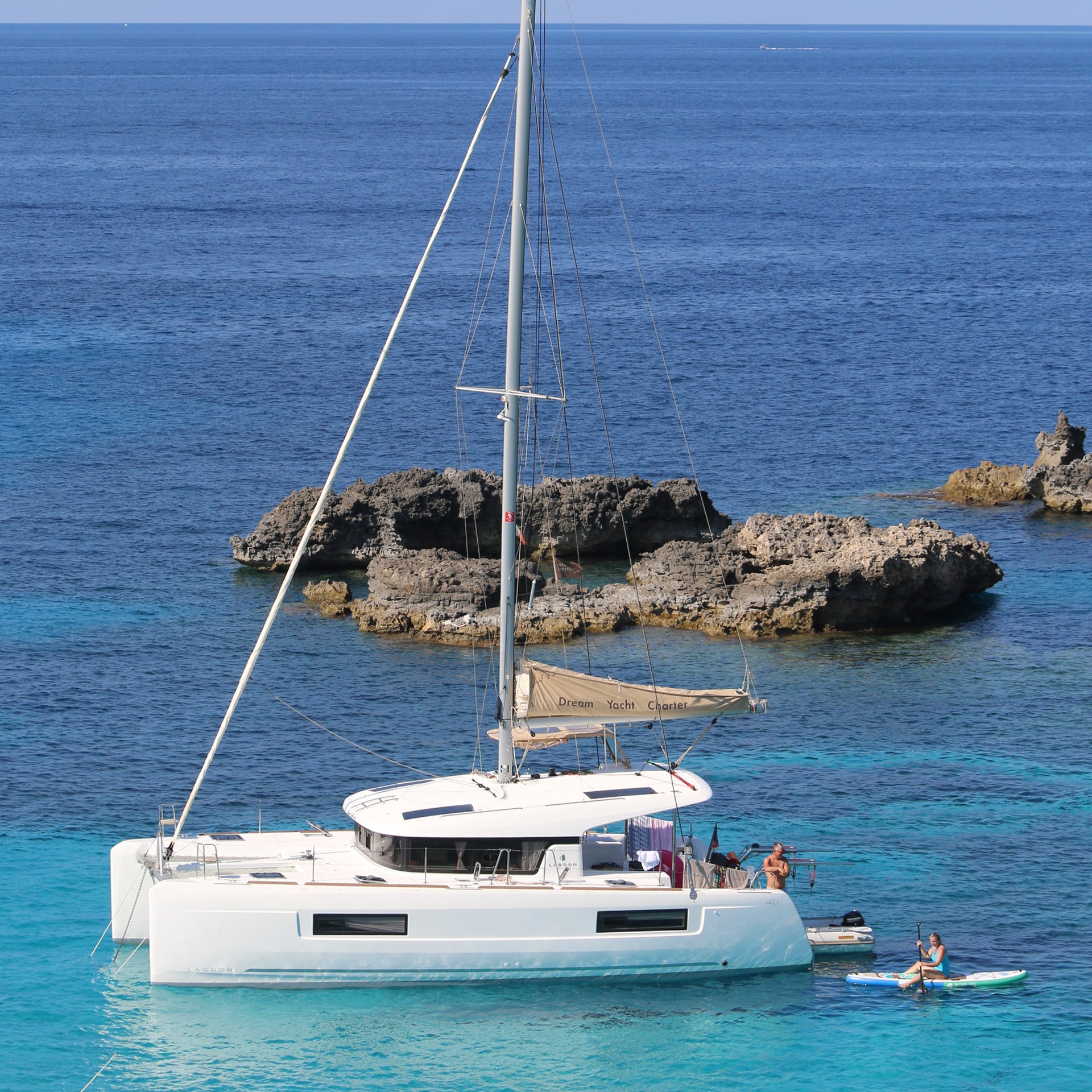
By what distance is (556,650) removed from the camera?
47.0m

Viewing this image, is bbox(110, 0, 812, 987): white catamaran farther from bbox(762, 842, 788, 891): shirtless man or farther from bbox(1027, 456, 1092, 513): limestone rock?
bbox(1027, 456, 1092, 513): limestone rock

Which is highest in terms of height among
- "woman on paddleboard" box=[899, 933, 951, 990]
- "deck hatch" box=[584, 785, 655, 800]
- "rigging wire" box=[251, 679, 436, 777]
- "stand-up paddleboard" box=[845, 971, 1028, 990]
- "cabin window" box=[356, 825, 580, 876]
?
"deck hatch" box=[584, 785, 655, 800]

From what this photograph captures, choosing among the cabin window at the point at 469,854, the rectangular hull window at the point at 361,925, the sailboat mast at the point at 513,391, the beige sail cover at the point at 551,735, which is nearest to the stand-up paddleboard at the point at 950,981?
the cabin window at the point at 469,854

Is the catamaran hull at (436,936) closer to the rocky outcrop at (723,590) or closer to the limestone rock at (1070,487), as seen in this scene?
the rocky outcrop at (723,590)

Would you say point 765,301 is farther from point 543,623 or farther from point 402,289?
point 543,623

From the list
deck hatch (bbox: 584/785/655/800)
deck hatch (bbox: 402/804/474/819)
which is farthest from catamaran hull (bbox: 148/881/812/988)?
deck hatch (bbox: 584/785/655/800)

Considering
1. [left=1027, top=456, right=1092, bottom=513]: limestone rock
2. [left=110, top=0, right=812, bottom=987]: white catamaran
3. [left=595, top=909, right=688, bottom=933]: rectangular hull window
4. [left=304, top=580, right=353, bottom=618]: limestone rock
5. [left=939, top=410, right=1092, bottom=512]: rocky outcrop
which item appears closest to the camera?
[left=110, top=0, right=812, bottom=987]: white catamaran

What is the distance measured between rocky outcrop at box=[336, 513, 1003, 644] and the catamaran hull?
19.6m

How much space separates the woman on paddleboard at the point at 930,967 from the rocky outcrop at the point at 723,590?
65.0 ft

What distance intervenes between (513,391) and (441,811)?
752cm

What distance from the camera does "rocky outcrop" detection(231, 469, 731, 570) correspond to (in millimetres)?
54875

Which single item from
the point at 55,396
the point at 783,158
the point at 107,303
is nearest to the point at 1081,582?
the point at 55,396

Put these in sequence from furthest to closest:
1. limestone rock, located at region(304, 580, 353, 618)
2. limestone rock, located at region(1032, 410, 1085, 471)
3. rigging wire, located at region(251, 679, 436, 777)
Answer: limestone rock, located at region(1032, 410, 1085, 471) → limestone rock, located at region(304, 580, 353, 618) → rigging wire, located at region(251, 679, 436, 777)

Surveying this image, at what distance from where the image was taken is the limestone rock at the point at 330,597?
5084cm
